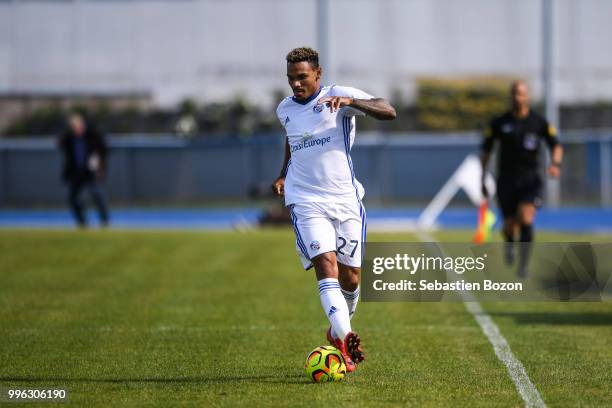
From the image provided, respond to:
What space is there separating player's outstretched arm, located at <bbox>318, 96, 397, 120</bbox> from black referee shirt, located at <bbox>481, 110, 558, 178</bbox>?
619 cm

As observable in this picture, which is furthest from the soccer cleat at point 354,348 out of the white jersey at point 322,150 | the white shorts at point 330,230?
the white jersey at point 322,150

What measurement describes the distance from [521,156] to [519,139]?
24cm

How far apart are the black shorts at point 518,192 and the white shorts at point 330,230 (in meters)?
6.15

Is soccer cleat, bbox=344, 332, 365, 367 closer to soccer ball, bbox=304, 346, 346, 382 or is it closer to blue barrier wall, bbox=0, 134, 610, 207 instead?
soccer ball, bbox=304, 346, 346, 382

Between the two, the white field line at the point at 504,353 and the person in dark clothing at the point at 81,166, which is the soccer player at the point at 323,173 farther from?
the person in dark clothing at the point at 81,166

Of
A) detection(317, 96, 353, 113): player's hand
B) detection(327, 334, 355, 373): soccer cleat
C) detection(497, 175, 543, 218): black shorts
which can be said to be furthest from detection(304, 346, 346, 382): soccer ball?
detection(497, 175, 543, 218): black shorts

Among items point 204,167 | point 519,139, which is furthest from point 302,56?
point 204,167

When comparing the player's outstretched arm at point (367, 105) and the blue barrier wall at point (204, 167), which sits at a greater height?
the player's outstretched arm at point (367, 105)

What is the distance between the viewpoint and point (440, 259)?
28.7 feet

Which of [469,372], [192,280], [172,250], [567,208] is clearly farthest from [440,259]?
[567,208]

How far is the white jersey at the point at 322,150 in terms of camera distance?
7750 mm

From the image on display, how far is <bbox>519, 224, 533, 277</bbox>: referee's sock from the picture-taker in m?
13.1

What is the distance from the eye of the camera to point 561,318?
10773mm

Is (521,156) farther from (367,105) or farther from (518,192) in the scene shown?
(367,105)
